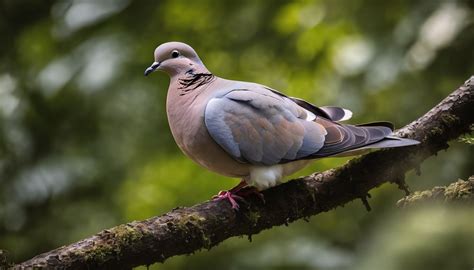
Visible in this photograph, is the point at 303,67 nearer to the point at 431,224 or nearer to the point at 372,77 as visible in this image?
the point at 372,77

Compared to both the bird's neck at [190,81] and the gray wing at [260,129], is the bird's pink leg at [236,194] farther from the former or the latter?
the bird's neck at [190,81]

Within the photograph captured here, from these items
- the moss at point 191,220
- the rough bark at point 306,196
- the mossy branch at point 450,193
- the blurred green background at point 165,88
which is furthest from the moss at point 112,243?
the blurred green background at point 165,88

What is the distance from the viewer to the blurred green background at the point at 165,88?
4.13 metres

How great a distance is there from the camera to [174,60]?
10.8 ft

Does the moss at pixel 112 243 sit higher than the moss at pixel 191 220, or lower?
lower

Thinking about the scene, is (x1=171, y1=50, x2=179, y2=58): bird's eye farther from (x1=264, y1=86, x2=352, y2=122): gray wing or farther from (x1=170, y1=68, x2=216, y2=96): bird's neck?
(x1=264, y1=86, x2=352, y2=122): gray wing

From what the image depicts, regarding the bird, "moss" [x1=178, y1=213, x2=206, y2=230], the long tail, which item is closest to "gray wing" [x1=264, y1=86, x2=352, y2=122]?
the bird

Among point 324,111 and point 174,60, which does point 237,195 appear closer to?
point 324,111

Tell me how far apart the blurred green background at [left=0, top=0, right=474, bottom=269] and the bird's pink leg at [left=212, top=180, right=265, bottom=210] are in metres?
0.88

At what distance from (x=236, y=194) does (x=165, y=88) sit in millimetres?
2905

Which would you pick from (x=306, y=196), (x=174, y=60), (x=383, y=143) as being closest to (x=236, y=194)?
(x=306, y=196)

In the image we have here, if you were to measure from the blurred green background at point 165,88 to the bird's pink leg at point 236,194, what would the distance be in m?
0.88

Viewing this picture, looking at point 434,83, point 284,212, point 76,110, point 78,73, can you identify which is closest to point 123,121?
point 76,110

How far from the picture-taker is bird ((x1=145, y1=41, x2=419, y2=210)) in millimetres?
2881
